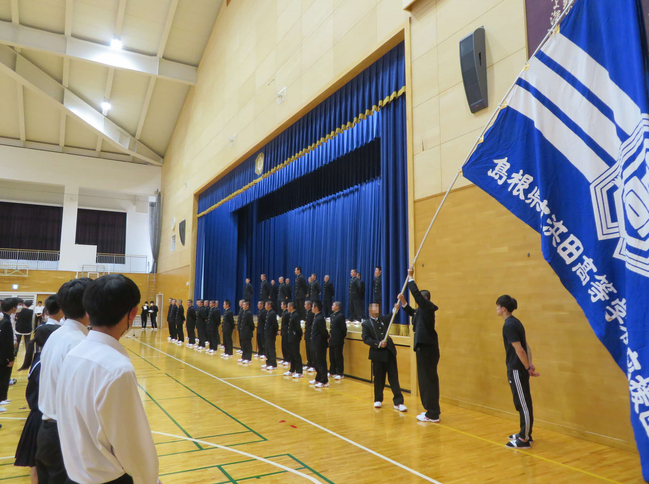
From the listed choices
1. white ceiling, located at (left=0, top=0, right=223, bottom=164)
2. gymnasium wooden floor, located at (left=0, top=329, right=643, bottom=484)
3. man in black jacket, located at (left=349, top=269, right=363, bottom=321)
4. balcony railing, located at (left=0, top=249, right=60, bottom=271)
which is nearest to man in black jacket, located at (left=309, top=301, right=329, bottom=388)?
gymnasium wooden floor, located at (left=0, top=329, right=643, bottom=484)

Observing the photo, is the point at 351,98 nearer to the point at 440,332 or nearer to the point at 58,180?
the point at 440,332

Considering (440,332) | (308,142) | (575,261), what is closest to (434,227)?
(440,332)

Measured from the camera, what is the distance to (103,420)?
4.48ft

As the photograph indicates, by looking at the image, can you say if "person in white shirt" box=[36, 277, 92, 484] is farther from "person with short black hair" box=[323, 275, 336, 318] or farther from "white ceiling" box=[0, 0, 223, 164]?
"white ceiling" box=[0, 0, 223, 164]

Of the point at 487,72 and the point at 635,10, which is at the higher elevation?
the point at 487,72

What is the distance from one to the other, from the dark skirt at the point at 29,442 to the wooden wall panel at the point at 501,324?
4665 millimetres

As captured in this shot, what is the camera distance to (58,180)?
79.5 ft

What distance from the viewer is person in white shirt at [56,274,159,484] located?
1372mm

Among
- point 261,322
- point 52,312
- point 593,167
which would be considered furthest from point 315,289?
point 593,167

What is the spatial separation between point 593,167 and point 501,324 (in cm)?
259

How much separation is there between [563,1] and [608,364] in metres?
3.88

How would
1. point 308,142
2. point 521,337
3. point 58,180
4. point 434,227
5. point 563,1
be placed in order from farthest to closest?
1. point 58,180
2. point 308,142
3. point 434,227
4. point 563,1
5. point 521,337

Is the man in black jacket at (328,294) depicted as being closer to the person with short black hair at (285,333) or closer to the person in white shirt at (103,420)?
the person with short black hair at (285,333)

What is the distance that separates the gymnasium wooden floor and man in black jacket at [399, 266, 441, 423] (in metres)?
0.29
